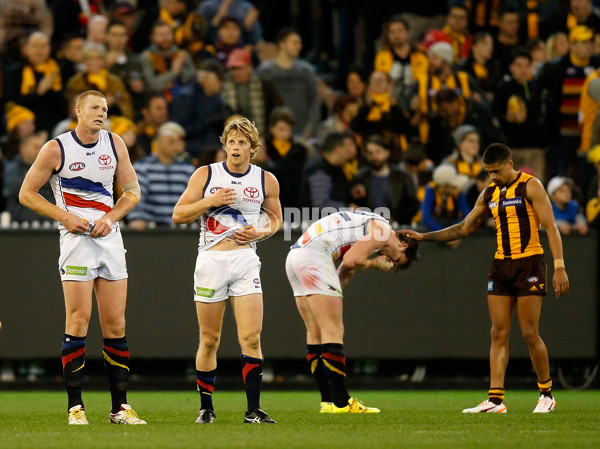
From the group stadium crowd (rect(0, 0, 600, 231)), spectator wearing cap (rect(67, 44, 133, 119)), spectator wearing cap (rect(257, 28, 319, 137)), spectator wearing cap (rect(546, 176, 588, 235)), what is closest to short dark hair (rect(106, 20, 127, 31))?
stadium crowd (rect(0, 0, 600, 231))

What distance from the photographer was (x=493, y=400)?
10.4m

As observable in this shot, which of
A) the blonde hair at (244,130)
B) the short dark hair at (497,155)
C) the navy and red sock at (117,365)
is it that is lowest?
the navy and red sock at (117,365)

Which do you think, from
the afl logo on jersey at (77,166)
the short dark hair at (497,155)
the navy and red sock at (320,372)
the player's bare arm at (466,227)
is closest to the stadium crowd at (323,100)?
the player's bare arm at (466,227)

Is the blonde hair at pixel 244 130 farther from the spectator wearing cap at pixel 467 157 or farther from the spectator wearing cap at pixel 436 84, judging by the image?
the spectator wearing cap at pixel 436 84

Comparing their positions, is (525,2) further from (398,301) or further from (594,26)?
(398,301)

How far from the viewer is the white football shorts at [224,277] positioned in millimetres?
8969

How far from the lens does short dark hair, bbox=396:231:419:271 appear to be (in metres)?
10.6

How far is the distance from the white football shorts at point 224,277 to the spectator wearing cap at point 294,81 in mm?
7675

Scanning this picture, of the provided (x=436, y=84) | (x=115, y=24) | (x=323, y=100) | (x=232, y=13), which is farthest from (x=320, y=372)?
(x=232, y=13)

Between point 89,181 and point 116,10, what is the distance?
9392 millimetres

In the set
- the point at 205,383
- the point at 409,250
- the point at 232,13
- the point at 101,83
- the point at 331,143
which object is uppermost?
the point at 232,13

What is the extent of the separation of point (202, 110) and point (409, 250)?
226 inches

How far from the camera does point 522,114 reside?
16.1m

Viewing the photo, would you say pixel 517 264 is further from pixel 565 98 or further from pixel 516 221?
pixel 565 98
